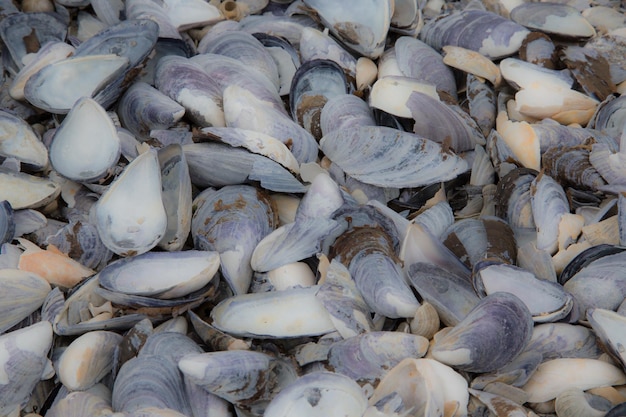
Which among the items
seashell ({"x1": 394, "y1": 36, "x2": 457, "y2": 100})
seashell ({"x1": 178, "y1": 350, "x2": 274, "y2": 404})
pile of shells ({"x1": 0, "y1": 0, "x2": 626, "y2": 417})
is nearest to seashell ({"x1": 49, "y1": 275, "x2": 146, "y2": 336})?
pile of shells ({"x1": 0, "y1": 0, "x2": 626, "y2": 417})

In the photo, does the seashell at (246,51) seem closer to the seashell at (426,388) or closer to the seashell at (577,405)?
the seashell at (426,388)

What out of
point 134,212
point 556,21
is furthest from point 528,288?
point 556,21

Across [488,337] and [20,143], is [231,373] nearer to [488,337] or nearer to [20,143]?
[488,337]

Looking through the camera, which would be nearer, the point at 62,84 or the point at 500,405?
the point at 500,405

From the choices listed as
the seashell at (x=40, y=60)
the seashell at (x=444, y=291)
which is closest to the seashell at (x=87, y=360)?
the seashell at (x=444, y=291)

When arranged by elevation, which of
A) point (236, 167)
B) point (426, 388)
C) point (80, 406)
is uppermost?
point (236, 167)

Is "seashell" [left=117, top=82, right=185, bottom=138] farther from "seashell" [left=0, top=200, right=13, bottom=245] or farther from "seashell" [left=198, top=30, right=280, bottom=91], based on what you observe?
"seashell" [left=0, top=200, right=13, bottom=245]

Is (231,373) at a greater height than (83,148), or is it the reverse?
(83,148)

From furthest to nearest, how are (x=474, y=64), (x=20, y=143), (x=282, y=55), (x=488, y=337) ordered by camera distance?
(x=282, y=55) < (x=474, y=64) < (x=20, y=143) < (x=488, y=337)

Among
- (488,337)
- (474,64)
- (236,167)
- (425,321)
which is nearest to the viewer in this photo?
(488,337)
